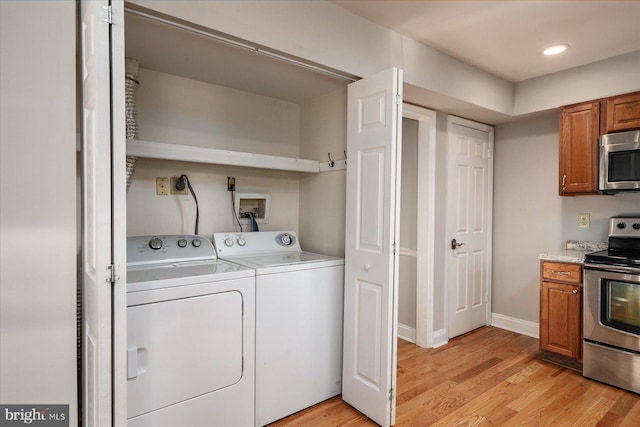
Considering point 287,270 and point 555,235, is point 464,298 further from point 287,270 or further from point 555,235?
point 287,270

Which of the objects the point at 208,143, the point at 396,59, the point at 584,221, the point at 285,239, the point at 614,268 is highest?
the point at 396,59

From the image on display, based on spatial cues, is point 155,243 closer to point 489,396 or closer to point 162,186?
point 162,186

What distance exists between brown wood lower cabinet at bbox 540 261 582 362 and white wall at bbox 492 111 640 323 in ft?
1.93

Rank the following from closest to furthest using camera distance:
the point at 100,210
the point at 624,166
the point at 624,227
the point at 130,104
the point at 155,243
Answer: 1. the point at 100,210
2. the point at 130,104
3. the point at 155,243
4. the point at 624,166
5. the point at 624,227

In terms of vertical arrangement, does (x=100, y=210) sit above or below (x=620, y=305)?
above

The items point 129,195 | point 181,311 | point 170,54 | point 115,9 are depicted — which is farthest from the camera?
point 129,195

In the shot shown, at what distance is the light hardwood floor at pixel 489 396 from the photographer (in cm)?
205

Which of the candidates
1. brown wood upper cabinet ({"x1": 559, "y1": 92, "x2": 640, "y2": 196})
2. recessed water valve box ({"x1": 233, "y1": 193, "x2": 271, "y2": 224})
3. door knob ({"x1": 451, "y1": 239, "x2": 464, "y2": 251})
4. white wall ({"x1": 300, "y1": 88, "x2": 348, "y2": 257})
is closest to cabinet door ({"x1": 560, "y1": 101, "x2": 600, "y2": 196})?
brown wood upper cabinet ({"x1": 559, "y1": 92, "x2": 640, "y2": 196})

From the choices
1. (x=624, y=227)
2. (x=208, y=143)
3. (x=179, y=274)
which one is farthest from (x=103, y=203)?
(x=624, y=227)

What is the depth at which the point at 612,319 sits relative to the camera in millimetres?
2449

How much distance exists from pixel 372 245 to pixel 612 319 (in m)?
1.87

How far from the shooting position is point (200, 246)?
7.28 feet

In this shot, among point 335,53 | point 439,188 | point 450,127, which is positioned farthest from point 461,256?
point 335,53

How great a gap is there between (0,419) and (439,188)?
312 cm
